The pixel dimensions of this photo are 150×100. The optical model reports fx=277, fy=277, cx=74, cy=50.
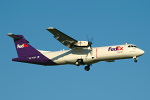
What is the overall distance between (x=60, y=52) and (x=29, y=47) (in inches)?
203

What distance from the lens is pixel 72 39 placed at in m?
37.4

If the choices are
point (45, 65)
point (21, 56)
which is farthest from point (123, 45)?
point (21, 56)

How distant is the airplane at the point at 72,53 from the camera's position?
3656cm

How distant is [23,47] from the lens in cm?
4216

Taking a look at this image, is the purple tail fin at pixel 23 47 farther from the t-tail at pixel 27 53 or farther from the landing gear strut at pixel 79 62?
the landing gear strut at pixel 79 62

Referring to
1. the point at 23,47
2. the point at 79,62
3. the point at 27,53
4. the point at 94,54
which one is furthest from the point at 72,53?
the point at 23,47

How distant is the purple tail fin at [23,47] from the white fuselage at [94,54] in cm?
190

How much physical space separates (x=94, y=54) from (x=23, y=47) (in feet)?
37.3

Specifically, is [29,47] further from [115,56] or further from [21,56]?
[115,56]

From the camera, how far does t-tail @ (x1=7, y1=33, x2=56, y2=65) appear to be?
40812 mm

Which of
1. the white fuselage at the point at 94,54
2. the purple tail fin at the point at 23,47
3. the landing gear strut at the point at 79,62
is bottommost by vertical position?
the landing gear strut at the point at 79,62

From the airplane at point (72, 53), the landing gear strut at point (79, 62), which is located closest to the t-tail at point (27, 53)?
the airplane at point (72, 53)

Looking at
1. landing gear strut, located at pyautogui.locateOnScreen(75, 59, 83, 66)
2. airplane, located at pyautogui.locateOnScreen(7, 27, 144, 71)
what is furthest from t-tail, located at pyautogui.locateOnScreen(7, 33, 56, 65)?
landing gear strut, located at pyautogui.locateOnScreen(75, 59, 83, 66)

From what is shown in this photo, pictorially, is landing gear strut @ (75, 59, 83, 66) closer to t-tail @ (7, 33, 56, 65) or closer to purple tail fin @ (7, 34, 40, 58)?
t-tail @ (7, 33, 56, 65)
